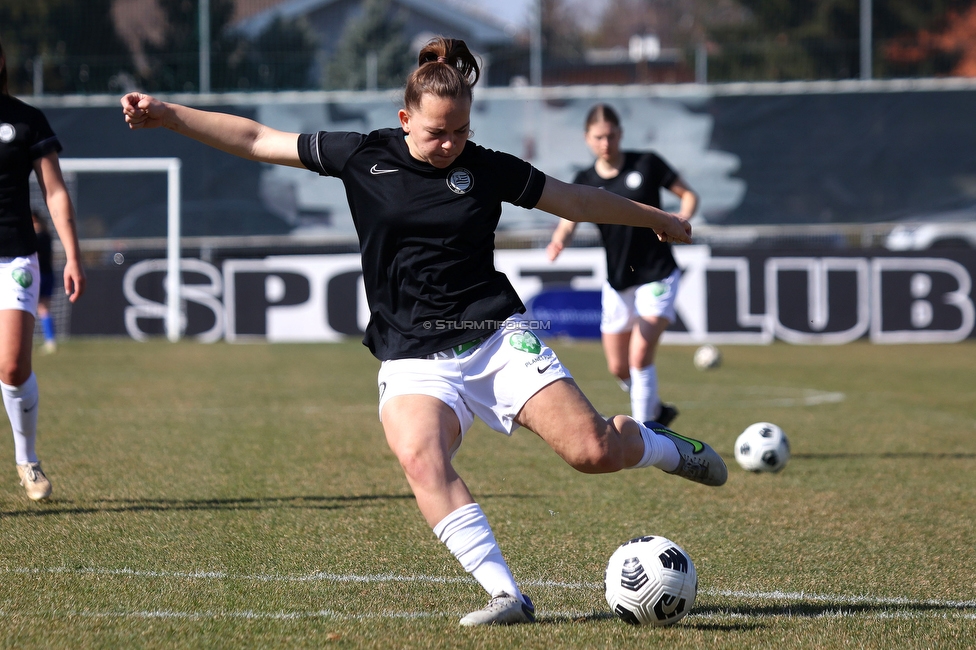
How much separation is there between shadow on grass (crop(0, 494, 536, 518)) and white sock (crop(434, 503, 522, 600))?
Result: 2.21m

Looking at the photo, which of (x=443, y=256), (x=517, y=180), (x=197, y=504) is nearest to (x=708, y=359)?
(x=197, y=504)

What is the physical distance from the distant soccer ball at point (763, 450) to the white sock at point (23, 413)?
4.11 meters

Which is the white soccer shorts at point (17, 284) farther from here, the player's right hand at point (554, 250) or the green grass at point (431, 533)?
the player's right hand at point (554, 250)

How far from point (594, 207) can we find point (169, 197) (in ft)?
54.5

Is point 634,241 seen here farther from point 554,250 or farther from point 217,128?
Answer: point 217,128

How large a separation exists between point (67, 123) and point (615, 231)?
15955 mm

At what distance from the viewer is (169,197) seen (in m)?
19.4

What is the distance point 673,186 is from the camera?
8180mm

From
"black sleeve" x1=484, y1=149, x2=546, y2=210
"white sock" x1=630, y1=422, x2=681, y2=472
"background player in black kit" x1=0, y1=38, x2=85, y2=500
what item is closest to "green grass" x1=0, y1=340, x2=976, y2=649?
"white sock" x1=630, y1=422, x2=681, y2=472

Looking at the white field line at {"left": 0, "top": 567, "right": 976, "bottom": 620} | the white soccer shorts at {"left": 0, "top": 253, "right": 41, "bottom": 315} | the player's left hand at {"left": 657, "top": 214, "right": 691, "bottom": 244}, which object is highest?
the player's left hand at {"left": 657, "top": 214, "right": 691, "bottom": 244}

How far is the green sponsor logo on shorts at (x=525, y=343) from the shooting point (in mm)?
3924

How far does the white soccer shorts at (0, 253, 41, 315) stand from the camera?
5.38 meters

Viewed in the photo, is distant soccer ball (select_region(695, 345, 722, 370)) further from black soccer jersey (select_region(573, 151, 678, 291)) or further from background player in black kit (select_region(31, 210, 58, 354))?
background player in black kit (select_region(31, 210, 58, 354))

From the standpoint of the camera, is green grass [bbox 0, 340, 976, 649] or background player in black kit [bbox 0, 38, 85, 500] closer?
green grass [bbox 0, 340, 976, 649]
